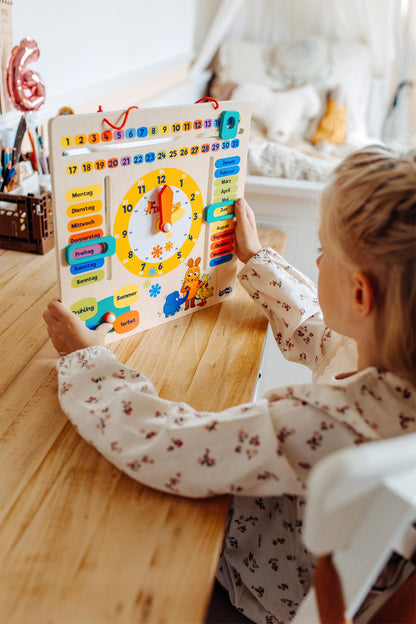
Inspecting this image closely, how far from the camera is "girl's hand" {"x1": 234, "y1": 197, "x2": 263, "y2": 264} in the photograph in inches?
40.8

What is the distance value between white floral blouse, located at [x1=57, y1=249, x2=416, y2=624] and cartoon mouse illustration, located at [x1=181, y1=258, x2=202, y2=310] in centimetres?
26

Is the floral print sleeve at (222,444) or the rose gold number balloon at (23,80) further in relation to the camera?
the rose gold number balloon at (23,80)

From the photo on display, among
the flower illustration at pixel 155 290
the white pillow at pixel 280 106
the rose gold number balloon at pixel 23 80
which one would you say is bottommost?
the white pillow at pixel 280 106

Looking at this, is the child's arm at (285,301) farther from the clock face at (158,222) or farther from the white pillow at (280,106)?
the white pillow at (280,106)

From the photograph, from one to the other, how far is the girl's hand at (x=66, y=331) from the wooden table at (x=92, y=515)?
4 cm

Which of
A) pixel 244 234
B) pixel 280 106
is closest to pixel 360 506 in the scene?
pixel 244 234

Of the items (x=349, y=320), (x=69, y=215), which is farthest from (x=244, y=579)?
(x=69, y=215)

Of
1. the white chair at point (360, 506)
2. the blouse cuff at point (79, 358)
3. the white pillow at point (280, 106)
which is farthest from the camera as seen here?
the white pillow at point (280, 106)

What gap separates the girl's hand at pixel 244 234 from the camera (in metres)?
1.04

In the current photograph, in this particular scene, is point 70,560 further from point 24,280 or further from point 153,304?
point 24,280

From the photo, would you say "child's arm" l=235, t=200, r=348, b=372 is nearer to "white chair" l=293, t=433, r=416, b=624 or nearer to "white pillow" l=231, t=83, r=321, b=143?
"white chair" l=293, t=433, r=416, b=624

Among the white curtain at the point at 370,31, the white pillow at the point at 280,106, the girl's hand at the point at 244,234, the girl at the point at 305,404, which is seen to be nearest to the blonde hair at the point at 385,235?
the girl at the point at 305,404

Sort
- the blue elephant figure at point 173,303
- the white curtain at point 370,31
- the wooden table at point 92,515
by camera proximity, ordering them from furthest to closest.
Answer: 1. the white curtain at point 370,31
2. the blue elephant figure at point 173,303
3. the wooden table at point 92,515

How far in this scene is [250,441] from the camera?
2.08 ft
